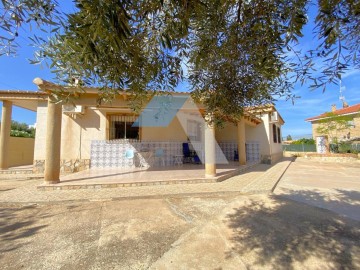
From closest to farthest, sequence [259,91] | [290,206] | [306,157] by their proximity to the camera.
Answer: [259,91] → [290,206] → [306,157]

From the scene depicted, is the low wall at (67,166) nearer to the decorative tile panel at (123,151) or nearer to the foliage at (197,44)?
the decorative tile panel at (123,151)

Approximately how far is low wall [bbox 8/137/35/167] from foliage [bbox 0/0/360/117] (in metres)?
14.6

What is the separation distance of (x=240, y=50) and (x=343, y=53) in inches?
44.3

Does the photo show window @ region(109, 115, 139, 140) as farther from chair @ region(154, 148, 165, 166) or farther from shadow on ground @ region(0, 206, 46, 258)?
shadow on ground @ region(0, 206, 46, 258)

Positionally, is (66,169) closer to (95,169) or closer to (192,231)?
(95,169)

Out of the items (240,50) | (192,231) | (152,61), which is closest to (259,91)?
(240,50)

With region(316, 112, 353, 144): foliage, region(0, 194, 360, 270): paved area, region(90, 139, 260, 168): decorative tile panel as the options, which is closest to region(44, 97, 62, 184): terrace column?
region(0, 194, 360, 270): paved area

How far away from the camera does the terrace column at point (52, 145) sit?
6.86 meters

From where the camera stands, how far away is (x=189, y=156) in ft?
42.2

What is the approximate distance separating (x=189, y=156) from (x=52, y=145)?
25.4ft

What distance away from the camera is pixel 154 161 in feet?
37.4

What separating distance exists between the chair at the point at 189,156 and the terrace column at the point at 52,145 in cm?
707

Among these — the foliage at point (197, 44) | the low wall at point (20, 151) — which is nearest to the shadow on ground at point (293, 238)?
the foliage at point (197, 44)

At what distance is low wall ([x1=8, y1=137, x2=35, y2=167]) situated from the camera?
44.2ft
